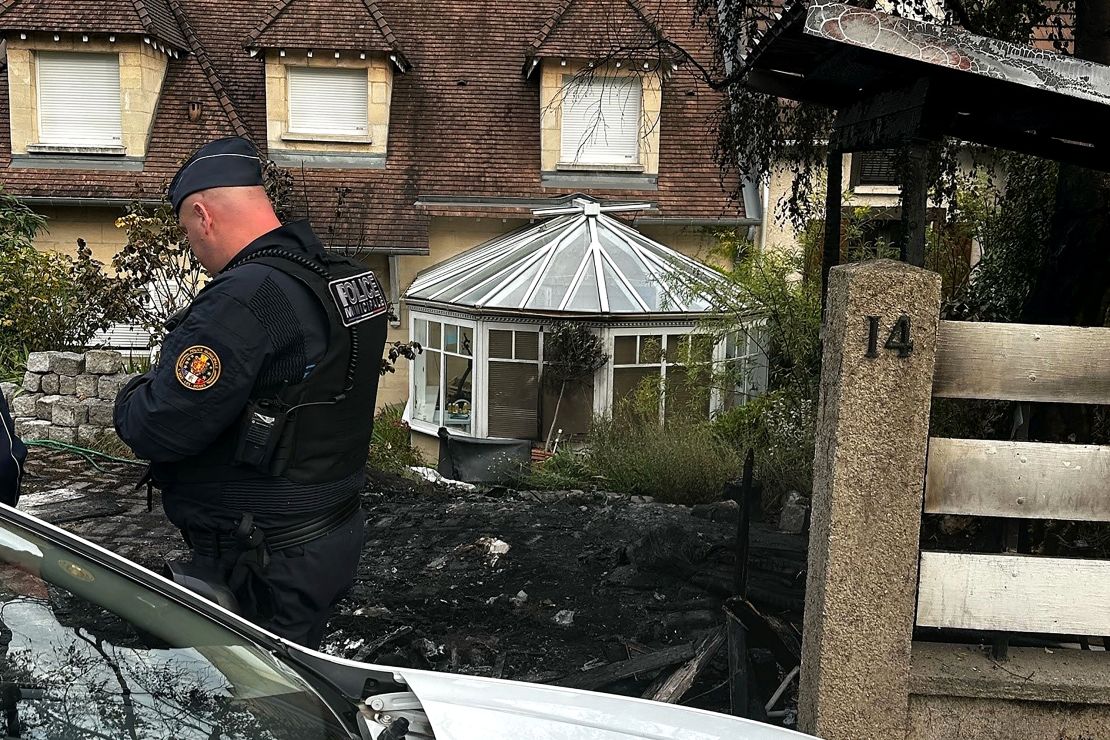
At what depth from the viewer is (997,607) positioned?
3154 millimetres

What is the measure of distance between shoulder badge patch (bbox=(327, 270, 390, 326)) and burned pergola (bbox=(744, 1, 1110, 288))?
1.64 meters

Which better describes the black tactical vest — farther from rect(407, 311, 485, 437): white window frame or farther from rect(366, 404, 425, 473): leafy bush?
rect(407, 311, 485, 437): white window frame

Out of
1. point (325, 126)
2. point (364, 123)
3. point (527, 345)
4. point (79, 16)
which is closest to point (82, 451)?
point (527, 345)

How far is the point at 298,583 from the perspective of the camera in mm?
3096

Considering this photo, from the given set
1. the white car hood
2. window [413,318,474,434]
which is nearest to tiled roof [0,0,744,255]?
window [413,318,474,434]

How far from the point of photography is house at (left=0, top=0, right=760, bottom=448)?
47.9ft

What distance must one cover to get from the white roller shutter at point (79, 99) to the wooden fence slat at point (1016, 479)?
48.0 feet

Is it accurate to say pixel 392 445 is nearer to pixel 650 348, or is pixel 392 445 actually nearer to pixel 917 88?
pixel 650 348

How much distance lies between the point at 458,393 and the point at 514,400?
904 millimetres

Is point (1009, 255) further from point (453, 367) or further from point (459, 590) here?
point (453, 367)

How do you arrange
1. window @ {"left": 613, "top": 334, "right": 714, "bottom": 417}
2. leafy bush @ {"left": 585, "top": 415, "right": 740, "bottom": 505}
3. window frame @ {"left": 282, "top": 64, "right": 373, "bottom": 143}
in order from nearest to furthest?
leafy bush @ {"left": 585, "top": 415, "right": 740, "bottom": 505}, window @ {"left": 613, "top": 334, "right": 714, "bottom": 417}, window frame @ {"left": 282, "top": 64, "right": 373, "bottom": 143}

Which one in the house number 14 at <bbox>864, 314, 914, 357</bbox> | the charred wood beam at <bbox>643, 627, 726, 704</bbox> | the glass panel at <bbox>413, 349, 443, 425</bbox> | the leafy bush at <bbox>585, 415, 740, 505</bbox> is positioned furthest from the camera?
the glass panel at <bbox>413, 349, 443, 425</bbox>

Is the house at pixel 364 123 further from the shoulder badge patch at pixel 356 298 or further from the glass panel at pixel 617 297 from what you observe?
the shoulder badge patch at pixel 356 298

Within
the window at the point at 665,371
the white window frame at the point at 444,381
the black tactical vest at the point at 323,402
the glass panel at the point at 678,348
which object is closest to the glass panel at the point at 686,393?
the window at the point at 665,371
